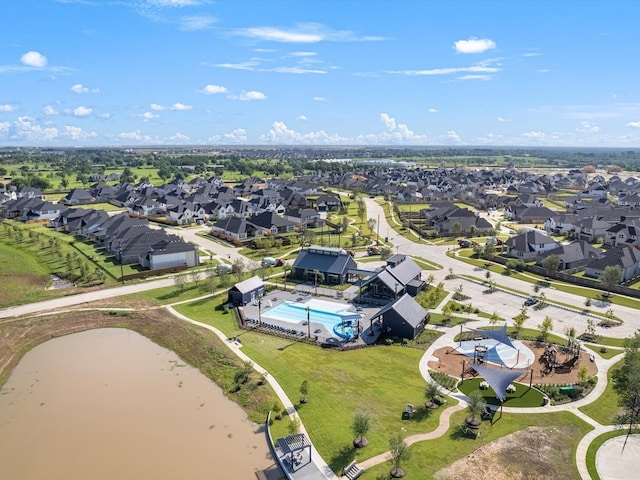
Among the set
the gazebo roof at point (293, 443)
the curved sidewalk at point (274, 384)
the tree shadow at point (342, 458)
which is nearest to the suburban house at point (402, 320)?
the curved sidewalk at point (274, 384)

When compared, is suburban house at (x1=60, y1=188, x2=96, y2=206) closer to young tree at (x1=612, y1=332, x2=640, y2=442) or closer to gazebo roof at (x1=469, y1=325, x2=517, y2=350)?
gazebo roof at (x1=469, y1=325, x2=517, y2=350)

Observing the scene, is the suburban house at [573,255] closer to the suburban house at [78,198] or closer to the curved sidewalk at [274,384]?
the curved sidewalk at [274,384]

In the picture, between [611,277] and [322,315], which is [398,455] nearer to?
[322,315]

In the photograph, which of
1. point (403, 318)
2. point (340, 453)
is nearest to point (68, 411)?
point (340, 453)

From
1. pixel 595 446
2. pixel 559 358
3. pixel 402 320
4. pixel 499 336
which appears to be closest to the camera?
pixel 595 446

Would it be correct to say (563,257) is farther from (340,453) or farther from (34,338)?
(34,338)

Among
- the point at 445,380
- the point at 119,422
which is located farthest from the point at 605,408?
the point at 119,422
